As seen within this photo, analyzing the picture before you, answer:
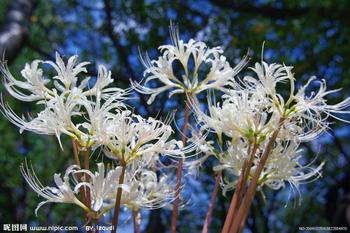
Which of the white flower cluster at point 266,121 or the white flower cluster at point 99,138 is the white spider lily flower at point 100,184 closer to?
the white flower cluster at point 99,138

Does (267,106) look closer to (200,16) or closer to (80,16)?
(200,16)

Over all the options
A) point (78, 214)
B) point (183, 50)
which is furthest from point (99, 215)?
point (78, 214)

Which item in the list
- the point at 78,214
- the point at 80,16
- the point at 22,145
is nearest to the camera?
the point at 78,214

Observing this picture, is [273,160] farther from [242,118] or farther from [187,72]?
[187,72]

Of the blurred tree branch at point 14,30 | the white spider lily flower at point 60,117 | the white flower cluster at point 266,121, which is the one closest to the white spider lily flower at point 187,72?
the white flower cluster at point 266,121

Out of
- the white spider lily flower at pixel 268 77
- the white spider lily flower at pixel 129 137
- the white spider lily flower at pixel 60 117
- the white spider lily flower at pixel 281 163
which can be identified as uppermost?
the white spider lily flower at pixel 268 77

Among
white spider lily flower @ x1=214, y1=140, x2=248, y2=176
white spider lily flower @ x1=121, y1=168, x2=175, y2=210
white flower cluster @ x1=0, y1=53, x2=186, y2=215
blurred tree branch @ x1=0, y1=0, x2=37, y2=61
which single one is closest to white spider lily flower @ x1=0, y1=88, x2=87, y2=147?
white flower cluster @ x1=0, y1=53, x2=186, y2=215
